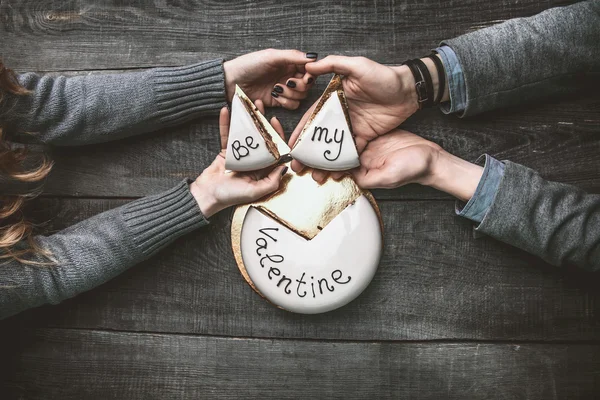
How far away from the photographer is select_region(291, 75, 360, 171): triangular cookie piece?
0.74m

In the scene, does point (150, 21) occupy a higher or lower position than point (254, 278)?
higher

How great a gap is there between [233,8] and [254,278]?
1.64ft

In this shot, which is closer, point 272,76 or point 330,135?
point 330,135

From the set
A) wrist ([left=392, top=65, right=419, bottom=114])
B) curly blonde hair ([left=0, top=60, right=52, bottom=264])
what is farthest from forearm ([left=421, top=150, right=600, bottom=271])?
curly blonde hair ([left=0, top=60, right=52, bottom=264])

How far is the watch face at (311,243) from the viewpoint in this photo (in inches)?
31.9

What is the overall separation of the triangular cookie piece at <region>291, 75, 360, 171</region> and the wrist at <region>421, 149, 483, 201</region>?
0.14m

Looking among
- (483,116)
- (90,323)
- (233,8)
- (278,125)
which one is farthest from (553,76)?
(90,323)

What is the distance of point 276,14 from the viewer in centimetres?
89

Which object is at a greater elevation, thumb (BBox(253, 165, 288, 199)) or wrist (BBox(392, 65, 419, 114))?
wrist (BBox(392, 65, 419, 114))

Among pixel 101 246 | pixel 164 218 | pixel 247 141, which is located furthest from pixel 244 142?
pixel 101 246

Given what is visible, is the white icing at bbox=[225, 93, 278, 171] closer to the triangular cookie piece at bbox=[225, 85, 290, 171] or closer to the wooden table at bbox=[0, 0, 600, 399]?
the triangular cookie piece at bbox=[225, 85, 290, 171]

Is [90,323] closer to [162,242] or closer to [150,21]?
[162,242]

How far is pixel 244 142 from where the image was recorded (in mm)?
757

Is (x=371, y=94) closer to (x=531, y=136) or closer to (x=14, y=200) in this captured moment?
(x=531, y=136)
